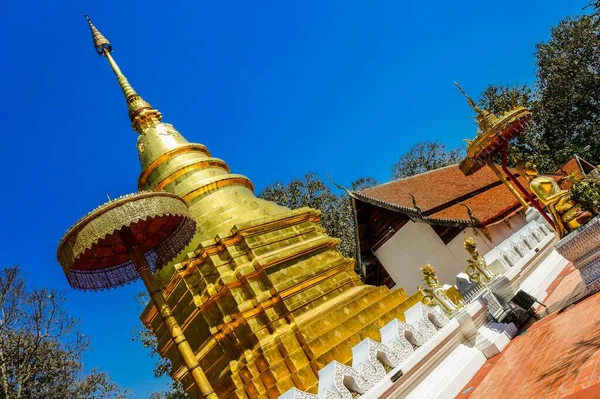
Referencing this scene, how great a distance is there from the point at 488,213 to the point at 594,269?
29.9ft

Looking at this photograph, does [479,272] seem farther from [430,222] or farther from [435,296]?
[430,222]

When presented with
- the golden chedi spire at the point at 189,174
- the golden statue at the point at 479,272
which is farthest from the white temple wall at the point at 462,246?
the golden chedi spire at the point at 189,174

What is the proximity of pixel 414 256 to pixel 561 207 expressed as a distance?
10.8 metres

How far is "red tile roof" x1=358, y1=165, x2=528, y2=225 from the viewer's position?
15.6 meters

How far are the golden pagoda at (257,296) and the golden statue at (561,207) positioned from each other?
3.44m

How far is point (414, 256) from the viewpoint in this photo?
1764cm

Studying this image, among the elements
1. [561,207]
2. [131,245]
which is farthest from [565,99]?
[131,245]

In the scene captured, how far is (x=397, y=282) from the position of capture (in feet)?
60.8

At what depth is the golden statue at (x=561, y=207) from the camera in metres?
6.85

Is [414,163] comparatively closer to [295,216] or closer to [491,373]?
[295,216]

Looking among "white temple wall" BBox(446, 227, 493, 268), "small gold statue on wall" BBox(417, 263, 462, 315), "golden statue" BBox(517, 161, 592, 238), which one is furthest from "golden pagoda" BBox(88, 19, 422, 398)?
"white temple wall" BBox(446, 227, 493, 268)

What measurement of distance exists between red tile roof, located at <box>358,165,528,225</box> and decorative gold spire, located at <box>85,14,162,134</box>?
8680mm

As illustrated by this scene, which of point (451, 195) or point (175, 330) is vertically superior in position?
point (451, 195)

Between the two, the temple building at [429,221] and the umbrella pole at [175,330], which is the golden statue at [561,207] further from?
the temple building at [429,221]
